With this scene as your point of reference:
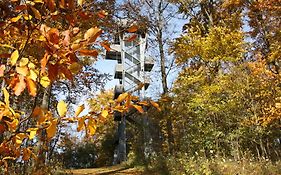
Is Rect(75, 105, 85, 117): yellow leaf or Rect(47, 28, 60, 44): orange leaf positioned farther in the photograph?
Rect(75, 105, 85, 117): yellow leaf

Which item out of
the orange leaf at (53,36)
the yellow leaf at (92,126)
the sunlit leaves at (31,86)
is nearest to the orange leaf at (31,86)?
the sunlit leaves at (31,86)

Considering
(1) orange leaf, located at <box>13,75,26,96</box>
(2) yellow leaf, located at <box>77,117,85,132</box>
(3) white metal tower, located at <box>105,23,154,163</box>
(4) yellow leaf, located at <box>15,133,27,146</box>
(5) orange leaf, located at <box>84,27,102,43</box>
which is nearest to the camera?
(1) orange leaf, located at <box>13,75,26,96</box>

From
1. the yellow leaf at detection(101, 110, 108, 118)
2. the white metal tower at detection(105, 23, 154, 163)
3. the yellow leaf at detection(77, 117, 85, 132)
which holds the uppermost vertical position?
the white metal tower at detection(105, 23, 154, 163)

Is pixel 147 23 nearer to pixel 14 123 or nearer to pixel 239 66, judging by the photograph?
pixel 239 66

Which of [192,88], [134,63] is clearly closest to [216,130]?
[192,88]

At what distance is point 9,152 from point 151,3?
15.6 m

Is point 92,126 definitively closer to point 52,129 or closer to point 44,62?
point 52,129

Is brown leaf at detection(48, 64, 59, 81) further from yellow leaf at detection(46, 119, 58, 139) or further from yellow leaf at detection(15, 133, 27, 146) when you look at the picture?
yellow leaf at detection(15, 133, 27, 146)

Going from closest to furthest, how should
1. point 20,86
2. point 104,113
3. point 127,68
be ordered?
point 20,86 → point 104,113 → point 127,68

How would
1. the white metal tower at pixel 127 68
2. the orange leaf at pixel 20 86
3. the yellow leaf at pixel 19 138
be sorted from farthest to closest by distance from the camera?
the white metal tower at pixel 127 68 < the yellow leaf at pixel 19 138 < the orange leaf at pixel 20 86

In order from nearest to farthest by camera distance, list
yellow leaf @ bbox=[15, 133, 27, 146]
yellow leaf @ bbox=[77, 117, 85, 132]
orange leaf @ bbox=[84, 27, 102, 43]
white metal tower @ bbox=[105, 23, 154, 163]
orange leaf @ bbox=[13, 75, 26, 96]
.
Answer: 1. orange leaf @ bbox=[13, 75, 26, 96]
2. orange leaf @ bbox=[84, 27, 102, 43]
3. yellow leaf @ bbox=[77, 117, 85, 132]
4. yellow leaf @ bbox=[15, 133, 27, 146]
5. white metal tower @ bbox=[105, 23, 154, 163]

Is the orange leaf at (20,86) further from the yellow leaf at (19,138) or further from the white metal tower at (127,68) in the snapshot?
the white metal tower at (127,68)

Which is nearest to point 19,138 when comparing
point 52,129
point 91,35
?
point 52,129

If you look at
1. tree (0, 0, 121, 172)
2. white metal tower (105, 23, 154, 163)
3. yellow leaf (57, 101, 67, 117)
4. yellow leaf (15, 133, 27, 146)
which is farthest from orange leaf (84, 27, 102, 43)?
white metal tower (105, 23, 154, 163)
